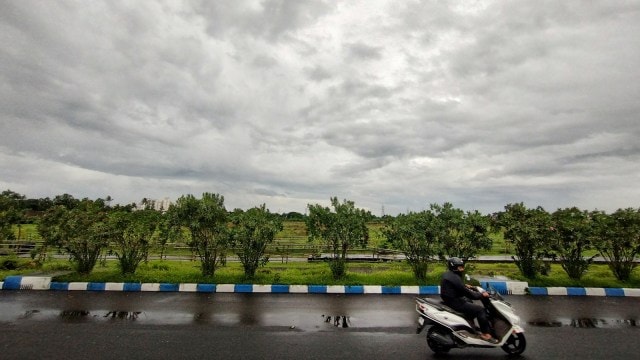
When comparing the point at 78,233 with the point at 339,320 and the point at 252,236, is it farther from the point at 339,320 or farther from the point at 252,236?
the point at 339,320

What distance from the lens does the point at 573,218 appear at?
15.1 m

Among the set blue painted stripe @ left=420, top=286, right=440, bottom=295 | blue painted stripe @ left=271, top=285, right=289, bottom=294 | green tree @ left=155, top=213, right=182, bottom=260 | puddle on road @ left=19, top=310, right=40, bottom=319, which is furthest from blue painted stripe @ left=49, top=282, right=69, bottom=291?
blue painted stripe @ left=420, top=286, right=440, bottom=295

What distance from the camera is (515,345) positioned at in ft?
22.9

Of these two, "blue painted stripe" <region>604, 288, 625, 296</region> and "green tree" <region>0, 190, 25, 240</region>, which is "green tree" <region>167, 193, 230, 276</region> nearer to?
"green tree" <region>0, 190, 25, 240</region>

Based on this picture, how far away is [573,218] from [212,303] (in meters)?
14.5

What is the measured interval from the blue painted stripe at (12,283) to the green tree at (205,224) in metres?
5.69

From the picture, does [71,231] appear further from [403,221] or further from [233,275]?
[403,221]

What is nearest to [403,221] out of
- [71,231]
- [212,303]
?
[212,303]

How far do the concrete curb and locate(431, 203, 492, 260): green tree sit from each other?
1.42 metres

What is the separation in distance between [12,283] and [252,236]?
8.85 metres

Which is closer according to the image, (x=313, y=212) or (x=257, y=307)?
(x=257, y=307)

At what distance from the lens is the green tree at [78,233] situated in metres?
14.7

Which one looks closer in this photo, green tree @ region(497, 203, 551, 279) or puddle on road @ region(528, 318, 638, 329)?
puddle on road @ region(528, 318, 638, 329)

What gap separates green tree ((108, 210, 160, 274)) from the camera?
1494 cm
